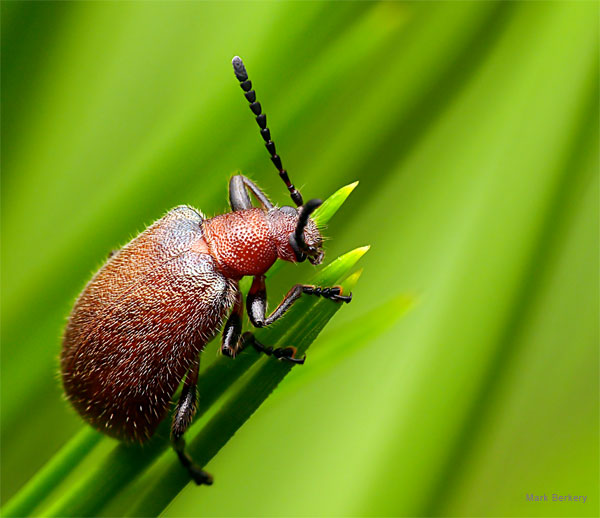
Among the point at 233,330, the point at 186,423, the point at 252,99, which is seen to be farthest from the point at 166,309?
the point at 252,99

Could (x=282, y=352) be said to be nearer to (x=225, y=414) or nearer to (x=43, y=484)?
(x=225, y=414)

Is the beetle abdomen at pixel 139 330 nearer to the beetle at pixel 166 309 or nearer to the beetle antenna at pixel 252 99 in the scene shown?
the beetle at pixel 166 309

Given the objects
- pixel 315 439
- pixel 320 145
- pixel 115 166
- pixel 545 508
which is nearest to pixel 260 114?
pixel 320 145

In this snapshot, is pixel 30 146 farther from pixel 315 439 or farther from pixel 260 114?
pixel 315 439

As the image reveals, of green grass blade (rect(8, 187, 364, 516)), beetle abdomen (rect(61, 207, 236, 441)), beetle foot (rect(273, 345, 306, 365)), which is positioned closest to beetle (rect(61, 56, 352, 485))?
beetle abdomen (rect(61, 207, 236, 441))

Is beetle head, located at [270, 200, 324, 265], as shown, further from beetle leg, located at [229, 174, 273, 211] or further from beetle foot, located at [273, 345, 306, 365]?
beetle foot, located at [273, 345, 306, 365]

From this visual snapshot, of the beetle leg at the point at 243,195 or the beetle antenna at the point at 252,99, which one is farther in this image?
the beetle leg at the point at 243,195

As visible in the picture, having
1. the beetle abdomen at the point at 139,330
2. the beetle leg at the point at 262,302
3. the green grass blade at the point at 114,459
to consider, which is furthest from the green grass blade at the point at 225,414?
the beetle abdomen at the point at 139,330
